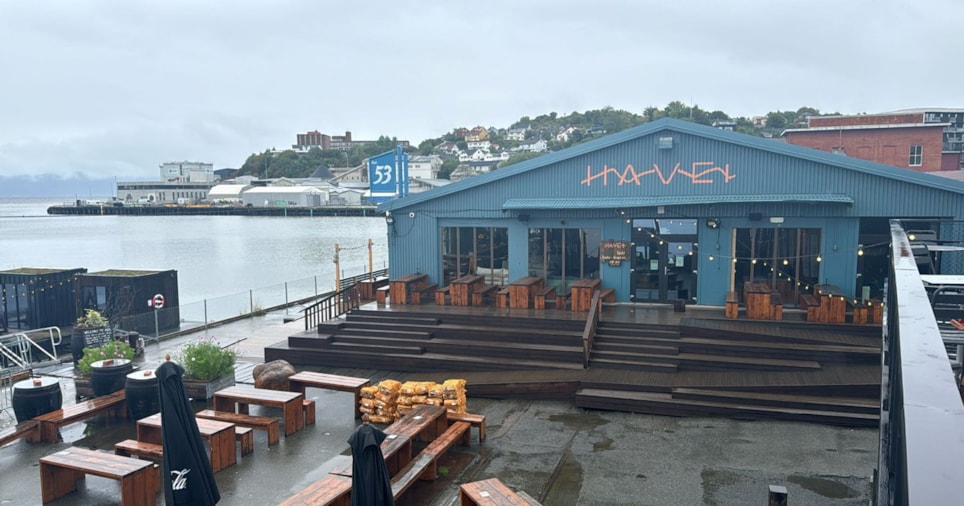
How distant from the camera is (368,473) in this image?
7.39m

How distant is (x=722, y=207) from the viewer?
18438 mm

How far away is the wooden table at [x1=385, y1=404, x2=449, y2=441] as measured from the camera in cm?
1119

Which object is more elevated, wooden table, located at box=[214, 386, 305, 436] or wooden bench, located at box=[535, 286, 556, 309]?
wooden bench, located at box=[535, 286, 556, 309]

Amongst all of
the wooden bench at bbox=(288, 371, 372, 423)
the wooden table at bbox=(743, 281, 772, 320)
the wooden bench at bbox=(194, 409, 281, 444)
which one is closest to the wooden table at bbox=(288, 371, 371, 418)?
the wooden bench at bbox=(288, 371, 372, 423)

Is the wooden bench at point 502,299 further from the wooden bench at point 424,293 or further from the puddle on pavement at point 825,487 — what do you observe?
the puddle on pavement at point 825,487

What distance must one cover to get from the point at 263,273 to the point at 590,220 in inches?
1834

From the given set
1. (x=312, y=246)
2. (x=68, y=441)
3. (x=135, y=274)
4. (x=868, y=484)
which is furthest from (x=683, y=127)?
(x=312, y=246)

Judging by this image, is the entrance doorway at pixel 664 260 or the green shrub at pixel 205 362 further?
the entrance doorway at pixel 664 260

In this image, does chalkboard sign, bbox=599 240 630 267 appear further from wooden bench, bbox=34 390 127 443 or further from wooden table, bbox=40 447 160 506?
wooden table, bbox=40 447 160 506

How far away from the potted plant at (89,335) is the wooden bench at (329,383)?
662 centimetres

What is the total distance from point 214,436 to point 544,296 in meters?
10.0

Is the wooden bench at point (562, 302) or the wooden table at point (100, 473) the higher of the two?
the wooden bench at point (562, 302)

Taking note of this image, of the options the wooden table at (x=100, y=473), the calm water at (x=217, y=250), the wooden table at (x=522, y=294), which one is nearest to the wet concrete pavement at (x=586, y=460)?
the wooden table at (x=100, y=473)

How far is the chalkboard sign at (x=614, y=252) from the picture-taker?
19500 millimetres
